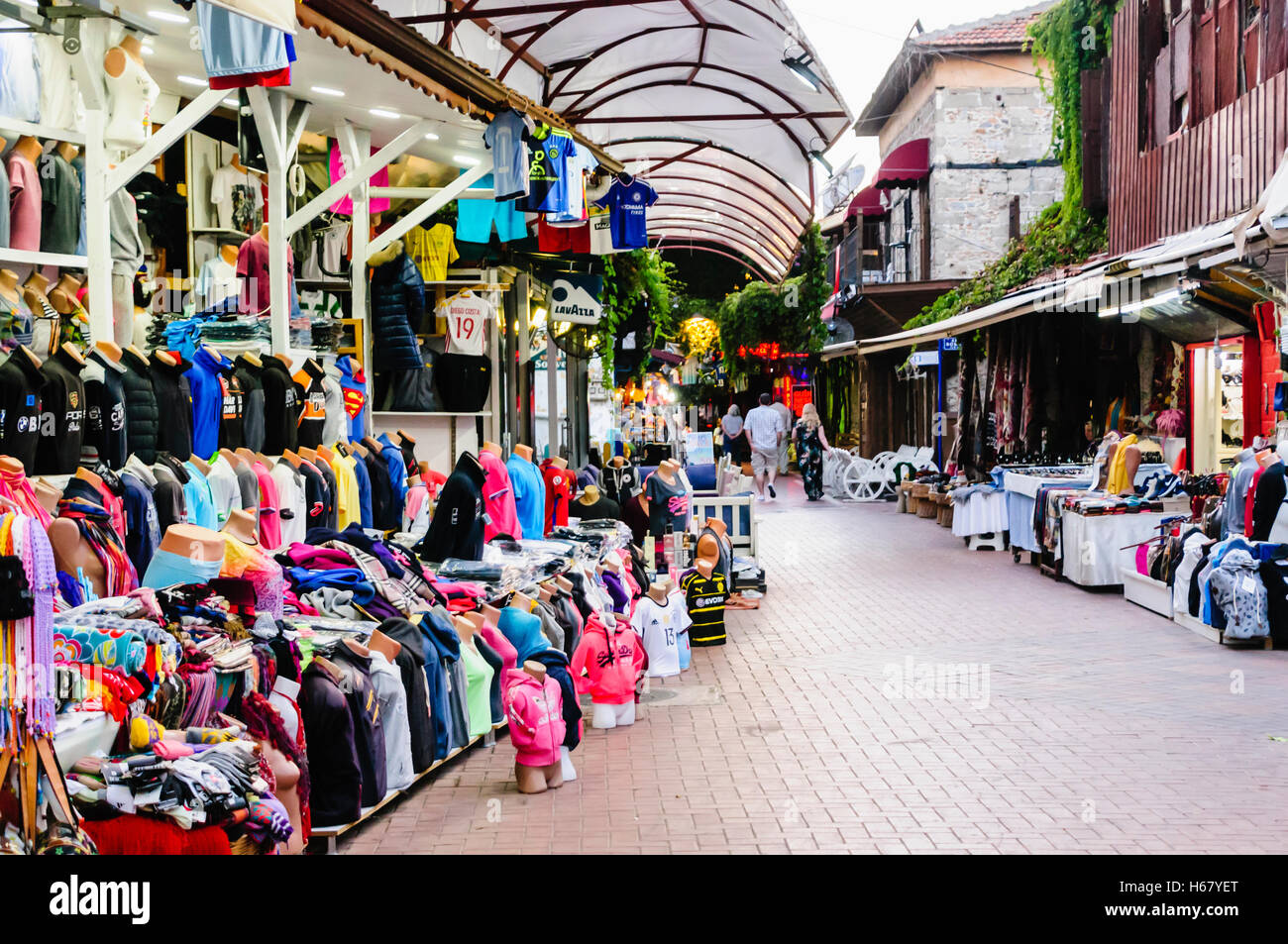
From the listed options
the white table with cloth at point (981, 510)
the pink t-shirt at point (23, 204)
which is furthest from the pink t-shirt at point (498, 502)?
the white table with cloth at point (981, 510)

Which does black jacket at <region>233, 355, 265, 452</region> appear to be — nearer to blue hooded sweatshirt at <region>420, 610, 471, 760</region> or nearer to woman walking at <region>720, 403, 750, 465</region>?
blue hooded sweatshirt at <region>420, 610, 471, 760</region>

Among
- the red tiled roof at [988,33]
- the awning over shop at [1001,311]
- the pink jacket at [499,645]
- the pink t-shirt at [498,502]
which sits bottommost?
the pink jacket at [499,645]

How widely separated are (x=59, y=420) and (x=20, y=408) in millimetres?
195

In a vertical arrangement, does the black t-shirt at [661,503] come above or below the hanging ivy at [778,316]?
A: below

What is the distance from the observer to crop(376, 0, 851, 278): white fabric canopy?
12.2m

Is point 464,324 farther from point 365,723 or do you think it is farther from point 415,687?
point 365,723

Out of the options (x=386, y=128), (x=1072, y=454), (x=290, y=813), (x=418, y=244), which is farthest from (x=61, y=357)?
(x=1072, y=454)

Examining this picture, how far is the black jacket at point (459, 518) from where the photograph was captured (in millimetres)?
7594

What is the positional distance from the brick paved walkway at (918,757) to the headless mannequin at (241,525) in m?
1.36

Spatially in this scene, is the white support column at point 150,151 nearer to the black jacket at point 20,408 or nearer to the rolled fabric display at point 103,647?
the black jacket at point 20,408

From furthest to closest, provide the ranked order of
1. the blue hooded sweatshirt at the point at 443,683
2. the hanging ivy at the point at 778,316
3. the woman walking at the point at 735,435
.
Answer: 1. the hanging ivy at the point at 778,316
2. the woman walking at the point at 735,435
3. the blue hooded sweatshirt at the point at 443,683

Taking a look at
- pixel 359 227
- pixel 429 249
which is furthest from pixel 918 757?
pixel 429 249
